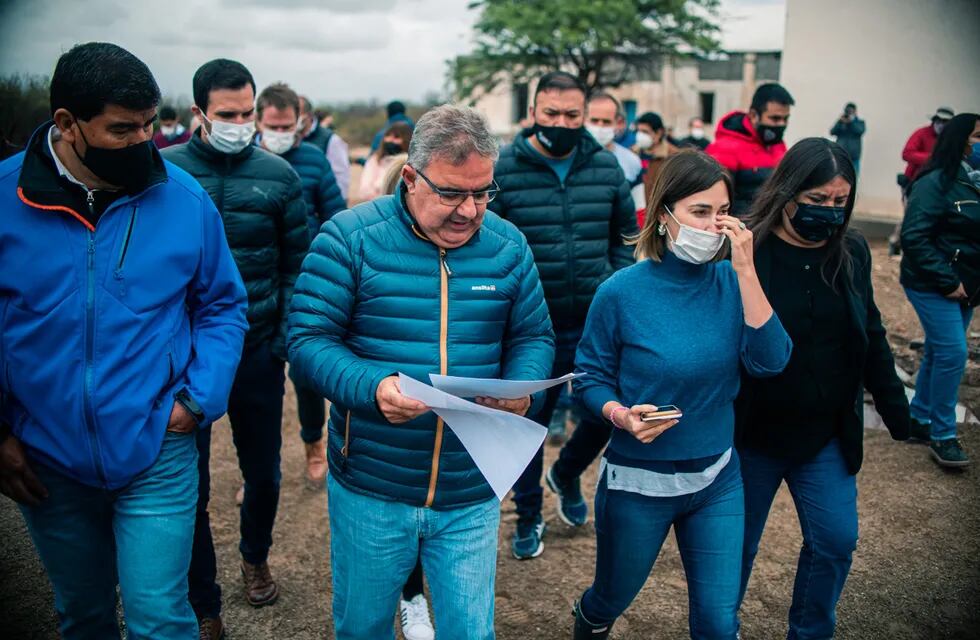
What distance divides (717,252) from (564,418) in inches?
138

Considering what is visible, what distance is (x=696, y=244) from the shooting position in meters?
2.88

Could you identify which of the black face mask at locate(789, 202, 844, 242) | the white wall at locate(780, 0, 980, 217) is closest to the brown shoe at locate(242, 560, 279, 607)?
the black face mask at locate(789, 202, 844, 242)

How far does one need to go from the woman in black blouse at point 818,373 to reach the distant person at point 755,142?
2.45 meters

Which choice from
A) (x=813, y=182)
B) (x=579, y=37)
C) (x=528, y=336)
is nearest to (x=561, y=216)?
(x=813, y=182)

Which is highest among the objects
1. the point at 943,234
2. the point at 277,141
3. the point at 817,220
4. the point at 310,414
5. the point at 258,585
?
the point at 277,141

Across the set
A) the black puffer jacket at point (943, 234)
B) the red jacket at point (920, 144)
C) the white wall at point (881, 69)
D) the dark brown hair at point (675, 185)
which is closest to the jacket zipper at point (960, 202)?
the black puffer jacket at point (943, 234)

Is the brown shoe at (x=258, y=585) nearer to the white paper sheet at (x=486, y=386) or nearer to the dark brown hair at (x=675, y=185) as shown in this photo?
the white paper sheet at (x=486, y=386)

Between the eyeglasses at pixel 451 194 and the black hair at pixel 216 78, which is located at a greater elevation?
the black hair at pixel 216 78

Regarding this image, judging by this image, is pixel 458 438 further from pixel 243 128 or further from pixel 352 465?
pixel 243 128

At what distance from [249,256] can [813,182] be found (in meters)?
2.38

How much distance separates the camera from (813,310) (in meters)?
3.10

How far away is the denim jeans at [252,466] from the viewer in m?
3.52

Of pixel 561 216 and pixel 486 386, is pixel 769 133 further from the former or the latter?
pixel 486 386

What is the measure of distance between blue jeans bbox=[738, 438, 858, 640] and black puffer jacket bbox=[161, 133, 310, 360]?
214cm
